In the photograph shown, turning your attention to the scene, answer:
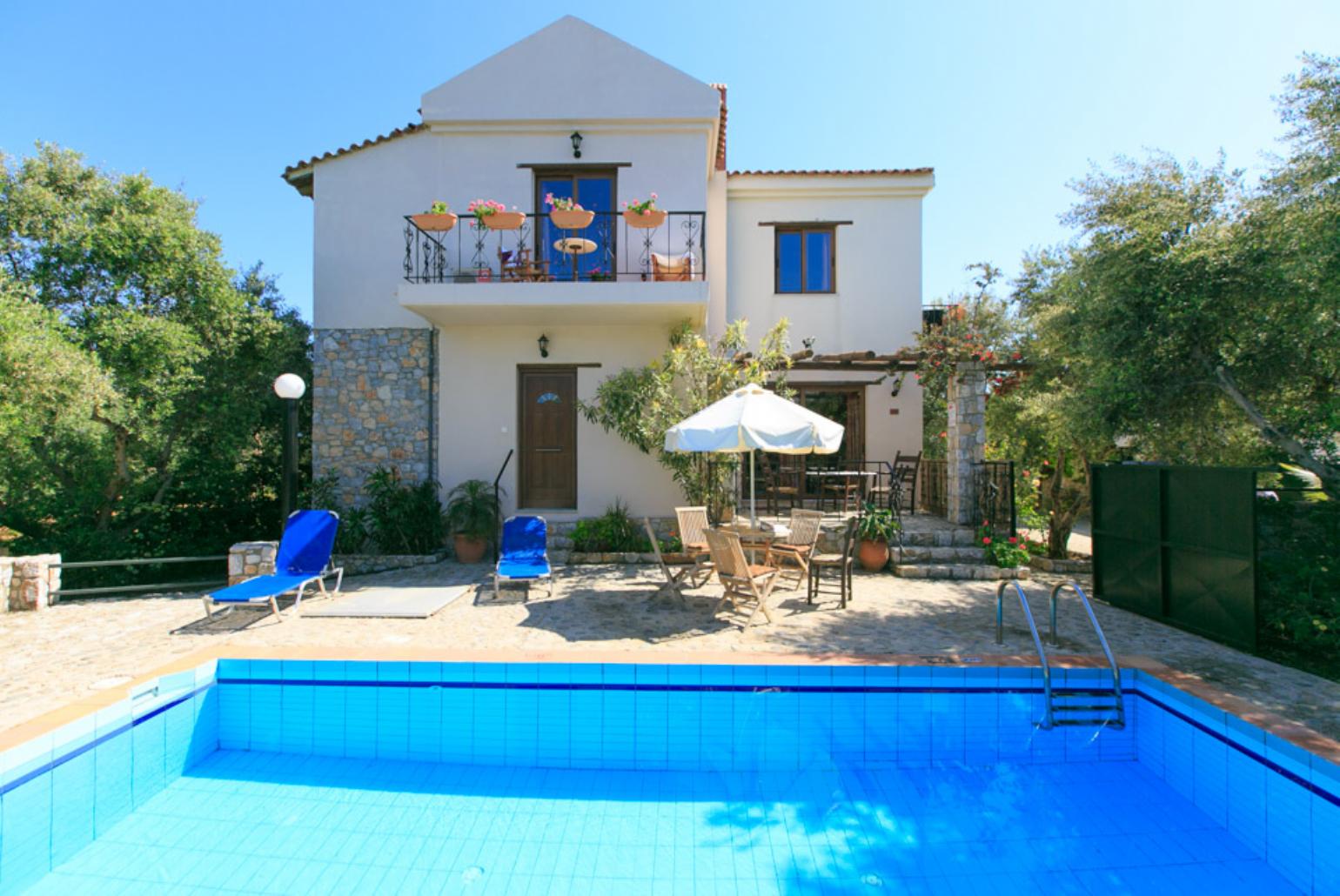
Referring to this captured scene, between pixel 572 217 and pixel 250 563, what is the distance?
6.34 meters

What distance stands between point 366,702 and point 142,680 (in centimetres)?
146

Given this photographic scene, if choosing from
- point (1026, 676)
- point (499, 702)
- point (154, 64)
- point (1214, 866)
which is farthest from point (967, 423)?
point (154, 64)

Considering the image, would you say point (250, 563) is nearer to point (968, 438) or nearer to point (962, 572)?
point (962, 572)

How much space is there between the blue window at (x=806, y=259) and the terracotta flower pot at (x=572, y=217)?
17.4 ft

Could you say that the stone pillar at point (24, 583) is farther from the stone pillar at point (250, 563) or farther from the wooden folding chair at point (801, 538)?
the wooden folding chair at point (801, 538)

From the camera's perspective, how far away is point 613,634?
5.90 metres

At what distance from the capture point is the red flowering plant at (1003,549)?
8922 mm

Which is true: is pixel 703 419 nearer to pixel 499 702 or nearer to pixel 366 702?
pixel 499 702

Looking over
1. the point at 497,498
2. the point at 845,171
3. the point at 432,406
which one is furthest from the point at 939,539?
the point at 432,406

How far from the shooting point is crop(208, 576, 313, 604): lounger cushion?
6.20 meters

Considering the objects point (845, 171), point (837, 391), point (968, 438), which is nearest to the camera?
point (968, 438)

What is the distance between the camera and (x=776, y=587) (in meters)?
8.12

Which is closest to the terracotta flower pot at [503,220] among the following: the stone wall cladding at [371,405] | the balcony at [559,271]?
the balcony at [559,271]

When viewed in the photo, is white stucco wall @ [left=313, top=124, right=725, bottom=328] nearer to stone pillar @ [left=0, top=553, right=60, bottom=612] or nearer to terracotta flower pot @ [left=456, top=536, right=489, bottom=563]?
terracotta flower pot @ [left=456, top=536, right=489, bottom=563]
